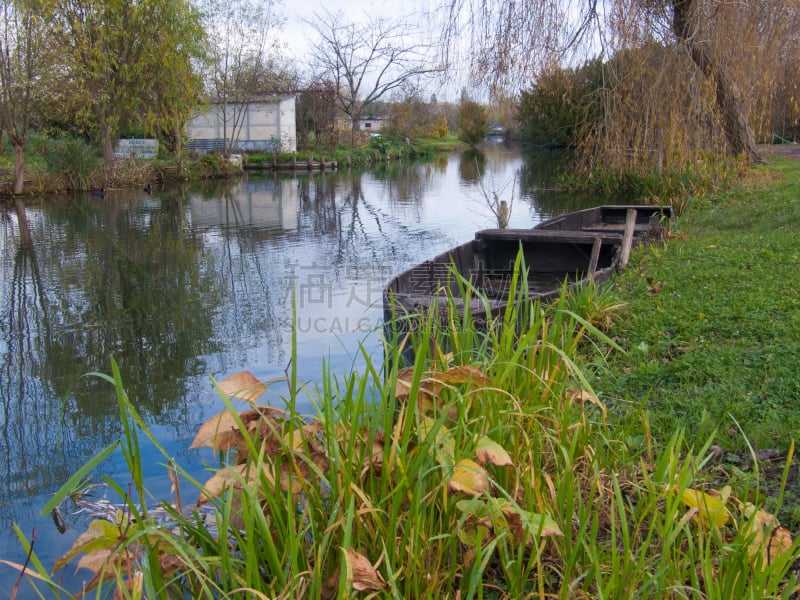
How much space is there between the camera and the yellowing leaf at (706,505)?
2.33 m

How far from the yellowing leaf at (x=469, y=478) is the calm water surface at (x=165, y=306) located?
0.56m

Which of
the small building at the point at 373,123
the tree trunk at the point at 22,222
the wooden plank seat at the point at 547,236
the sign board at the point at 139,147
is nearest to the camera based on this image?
the wooden plank seat at the point at 547,236

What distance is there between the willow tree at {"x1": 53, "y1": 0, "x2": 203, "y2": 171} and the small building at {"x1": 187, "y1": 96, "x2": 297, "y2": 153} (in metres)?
10.7

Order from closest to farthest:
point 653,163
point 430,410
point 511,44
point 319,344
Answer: point 430,410 → point 319,344 → point 511,44 → point 653,163

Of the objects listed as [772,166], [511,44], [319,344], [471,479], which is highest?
[511,44]

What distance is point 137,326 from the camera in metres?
8.00

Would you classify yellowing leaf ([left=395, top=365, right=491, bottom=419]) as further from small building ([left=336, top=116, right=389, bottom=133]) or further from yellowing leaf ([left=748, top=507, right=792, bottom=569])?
small building ([left=336, top=116, right=389, bottom=133])

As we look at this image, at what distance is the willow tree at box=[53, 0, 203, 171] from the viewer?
21609 mm

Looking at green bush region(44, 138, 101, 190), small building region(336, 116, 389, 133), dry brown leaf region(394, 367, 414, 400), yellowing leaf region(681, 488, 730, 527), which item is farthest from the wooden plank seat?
small building region(336, 116, 389, 133)

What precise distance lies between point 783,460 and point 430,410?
5.38 ft

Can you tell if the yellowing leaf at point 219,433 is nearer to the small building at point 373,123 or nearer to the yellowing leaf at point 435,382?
the yellowing leaf at point 435,382

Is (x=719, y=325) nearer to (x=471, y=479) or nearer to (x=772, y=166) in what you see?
(x=471, y=479)

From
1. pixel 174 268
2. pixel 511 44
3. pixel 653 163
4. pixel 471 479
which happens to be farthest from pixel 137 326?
pixel 653 163

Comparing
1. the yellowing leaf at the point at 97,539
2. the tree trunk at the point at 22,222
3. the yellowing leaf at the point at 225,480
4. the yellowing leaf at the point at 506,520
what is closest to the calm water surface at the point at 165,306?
the tree trunk at the point at 22,222
